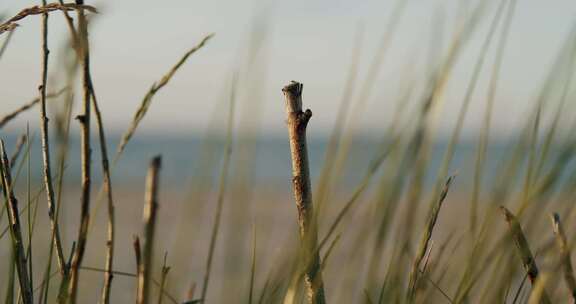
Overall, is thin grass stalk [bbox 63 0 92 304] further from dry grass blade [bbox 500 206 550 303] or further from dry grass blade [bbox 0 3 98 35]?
dry grass blade [bbox 500 206 550 303]

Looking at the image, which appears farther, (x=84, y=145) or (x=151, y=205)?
(x=84, y=145)

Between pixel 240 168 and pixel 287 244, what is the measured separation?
17 cm

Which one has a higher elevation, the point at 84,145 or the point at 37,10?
the point at 37,10

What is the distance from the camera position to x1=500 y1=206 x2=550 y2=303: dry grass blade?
66 cm

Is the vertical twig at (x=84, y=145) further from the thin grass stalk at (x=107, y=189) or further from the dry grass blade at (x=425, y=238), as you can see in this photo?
the dry grass blade at (x=425, y=238)

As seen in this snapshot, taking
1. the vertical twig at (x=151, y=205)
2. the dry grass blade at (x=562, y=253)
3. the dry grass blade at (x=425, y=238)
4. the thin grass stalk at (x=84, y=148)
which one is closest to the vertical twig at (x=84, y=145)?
the thin grass stalk at (x=84, y=148)

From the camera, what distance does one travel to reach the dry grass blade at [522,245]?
66 centimetres

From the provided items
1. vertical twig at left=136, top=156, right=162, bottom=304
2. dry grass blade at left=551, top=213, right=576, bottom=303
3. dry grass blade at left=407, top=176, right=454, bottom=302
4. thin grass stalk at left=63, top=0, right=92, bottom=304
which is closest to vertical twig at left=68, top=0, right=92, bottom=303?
thin grass stalk at left=63, top=0, right=92, bottom=304

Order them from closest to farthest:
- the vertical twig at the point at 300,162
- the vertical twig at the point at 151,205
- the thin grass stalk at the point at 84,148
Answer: the vertical twig at the point at 151,205 < the thin grass stalk at the point at 84,148 < the vertical twig at the point at 300,162

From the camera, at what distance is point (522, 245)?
70 centimetres

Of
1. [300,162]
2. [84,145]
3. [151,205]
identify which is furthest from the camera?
[300,162]

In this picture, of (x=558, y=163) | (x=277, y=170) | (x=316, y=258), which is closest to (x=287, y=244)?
(x=316, y=258)

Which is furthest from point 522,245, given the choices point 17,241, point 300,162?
point 17,241

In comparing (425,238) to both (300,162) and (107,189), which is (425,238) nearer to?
(300,162)
